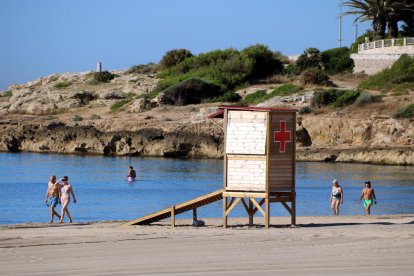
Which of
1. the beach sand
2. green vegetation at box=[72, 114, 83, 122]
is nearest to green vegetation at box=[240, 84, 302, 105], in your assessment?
green vegetation at box=[72, 114, 83, 122]

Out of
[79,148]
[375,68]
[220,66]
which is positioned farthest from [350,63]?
[79,148]

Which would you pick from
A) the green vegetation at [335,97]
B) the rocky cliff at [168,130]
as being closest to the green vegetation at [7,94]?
the rocky cliff at [168,130]

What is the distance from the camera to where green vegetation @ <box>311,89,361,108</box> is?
57094mm

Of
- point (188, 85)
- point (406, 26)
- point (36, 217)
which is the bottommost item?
point (36, 217)

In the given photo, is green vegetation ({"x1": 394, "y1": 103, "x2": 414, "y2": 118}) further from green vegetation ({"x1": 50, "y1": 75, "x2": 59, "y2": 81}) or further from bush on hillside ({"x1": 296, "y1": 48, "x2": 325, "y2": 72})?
green vegetation ({"x1": 50, "y1": 75, "x2": 59, "y2": 81})

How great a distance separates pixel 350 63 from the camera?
6850 centimetres

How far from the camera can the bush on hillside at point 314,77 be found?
62562mm

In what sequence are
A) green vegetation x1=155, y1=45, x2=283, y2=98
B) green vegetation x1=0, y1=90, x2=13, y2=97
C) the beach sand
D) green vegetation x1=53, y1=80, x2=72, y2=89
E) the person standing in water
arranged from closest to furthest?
the beach sand < the person standing in water < green vegetation x1=155, y1=45, x2=283, y2=98 < green vegetation x1=53, y1=80, x2=72, y2=89 < green vegetation x1=0, y1=90, x2=13, y2=97

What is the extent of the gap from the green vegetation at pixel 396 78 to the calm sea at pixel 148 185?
37.0 ft

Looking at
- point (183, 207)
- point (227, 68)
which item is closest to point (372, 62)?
point (227, 68)

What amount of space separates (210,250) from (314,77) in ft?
152

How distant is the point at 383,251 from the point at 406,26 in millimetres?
54936

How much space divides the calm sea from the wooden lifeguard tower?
7459 millimetres

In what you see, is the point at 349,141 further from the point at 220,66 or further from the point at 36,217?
the point at 36,217
